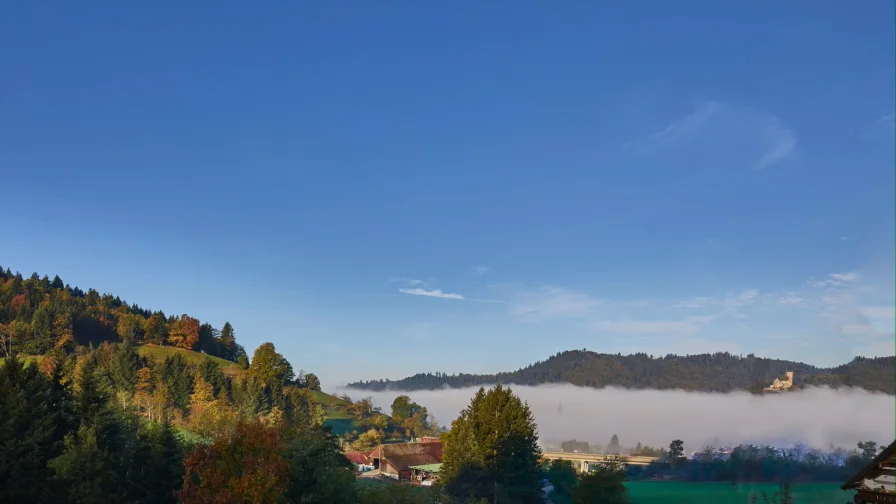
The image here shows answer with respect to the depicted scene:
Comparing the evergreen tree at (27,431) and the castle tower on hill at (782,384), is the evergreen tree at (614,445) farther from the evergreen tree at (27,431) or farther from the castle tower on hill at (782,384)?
the evergreen tree at (27,431)

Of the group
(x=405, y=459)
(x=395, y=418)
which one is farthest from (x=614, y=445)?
(x=405, y=459)

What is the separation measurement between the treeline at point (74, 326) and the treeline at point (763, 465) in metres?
94.1

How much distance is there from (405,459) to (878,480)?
277 ft

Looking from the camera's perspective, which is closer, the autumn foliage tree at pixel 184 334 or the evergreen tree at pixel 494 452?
the evergreen tree at pixel 494 452

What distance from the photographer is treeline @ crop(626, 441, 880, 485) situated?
250 feet

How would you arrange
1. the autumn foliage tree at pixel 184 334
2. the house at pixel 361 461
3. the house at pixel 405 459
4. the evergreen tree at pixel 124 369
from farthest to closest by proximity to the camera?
the autumn foliage tree at pixel 184 334, the evergreen tree at pixel 124 369, the house at pixel 361 461, the house at pixel 405 459

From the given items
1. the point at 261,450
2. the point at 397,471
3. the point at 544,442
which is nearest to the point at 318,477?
the point at 261,450

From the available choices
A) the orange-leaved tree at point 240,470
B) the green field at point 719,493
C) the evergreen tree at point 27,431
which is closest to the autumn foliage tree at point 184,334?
the green field at point 719,493

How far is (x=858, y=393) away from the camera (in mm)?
101750

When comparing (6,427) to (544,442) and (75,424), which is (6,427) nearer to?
(75,424)

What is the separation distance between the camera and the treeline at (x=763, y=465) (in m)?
76.2

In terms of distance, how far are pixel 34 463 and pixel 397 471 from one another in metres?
60.5

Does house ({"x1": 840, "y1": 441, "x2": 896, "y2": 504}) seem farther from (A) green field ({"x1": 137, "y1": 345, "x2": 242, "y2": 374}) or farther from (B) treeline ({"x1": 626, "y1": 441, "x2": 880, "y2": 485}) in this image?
(A) green field ({"x1": 137, "y1": 345, "x2": 242, "y2": 374})

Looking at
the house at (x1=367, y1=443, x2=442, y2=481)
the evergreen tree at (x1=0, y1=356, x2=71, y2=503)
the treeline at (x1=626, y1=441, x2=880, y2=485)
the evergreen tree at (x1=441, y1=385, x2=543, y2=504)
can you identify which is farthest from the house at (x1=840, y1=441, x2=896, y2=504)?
the house at (x1=367, y1=443, x2=442, y2=481)
